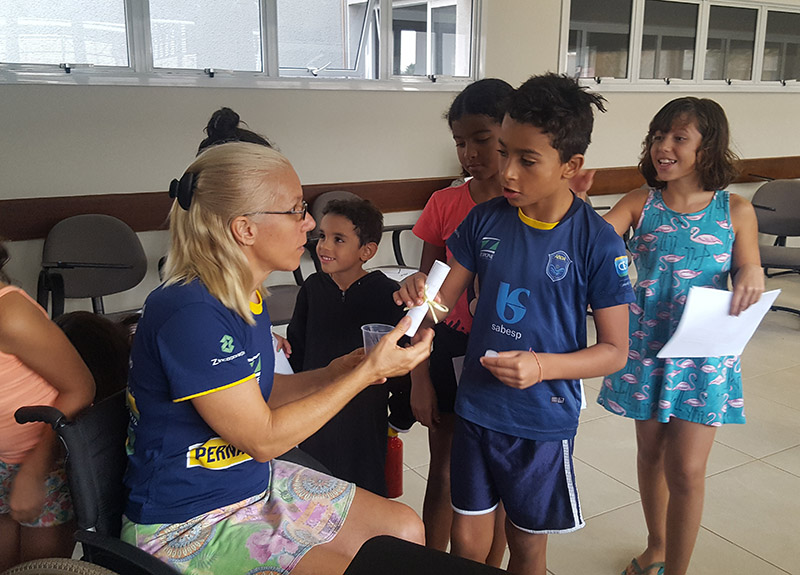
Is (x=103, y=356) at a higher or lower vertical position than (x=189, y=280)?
lower

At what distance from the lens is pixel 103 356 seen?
64.0 inches

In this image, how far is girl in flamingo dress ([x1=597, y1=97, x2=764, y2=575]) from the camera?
1.91 meters

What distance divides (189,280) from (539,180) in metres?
0.74

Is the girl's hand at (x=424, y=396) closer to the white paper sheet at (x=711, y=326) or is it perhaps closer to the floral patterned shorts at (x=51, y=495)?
the white paper sheet at (x=711, y=326)

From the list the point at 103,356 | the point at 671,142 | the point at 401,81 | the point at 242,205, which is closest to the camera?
the point at 242,205

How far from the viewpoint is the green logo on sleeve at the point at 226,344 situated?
1.24 metres

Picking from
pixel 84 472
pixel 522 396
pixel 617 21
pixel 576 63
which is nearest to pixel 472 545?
pixel 522 396

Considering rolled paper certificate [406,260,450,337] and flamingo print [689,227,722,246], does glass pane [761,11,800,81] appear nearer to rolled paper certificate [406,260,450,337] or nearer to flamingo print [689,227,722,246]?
flamingo print [689,227,722,246]

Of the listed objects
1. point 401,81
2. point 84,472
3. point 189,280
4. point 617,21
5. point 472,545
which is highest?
point 617,21

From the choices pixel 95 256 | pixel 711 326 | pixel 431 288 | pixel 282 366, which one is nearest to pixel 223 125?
pixel 282 366

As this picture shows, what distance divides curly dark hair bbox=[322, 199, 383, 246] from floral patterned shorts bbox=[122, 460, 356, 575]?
916 millimetres

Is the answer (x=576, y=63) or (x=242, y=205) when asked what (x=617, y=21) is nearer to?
(x=576, y=63)

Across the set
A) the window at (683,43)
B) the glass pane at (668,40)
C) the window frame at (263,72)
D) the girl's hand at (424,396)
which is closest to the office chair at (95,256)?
the window frame at (263,72)

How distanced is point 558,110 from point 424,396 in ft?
2.66
